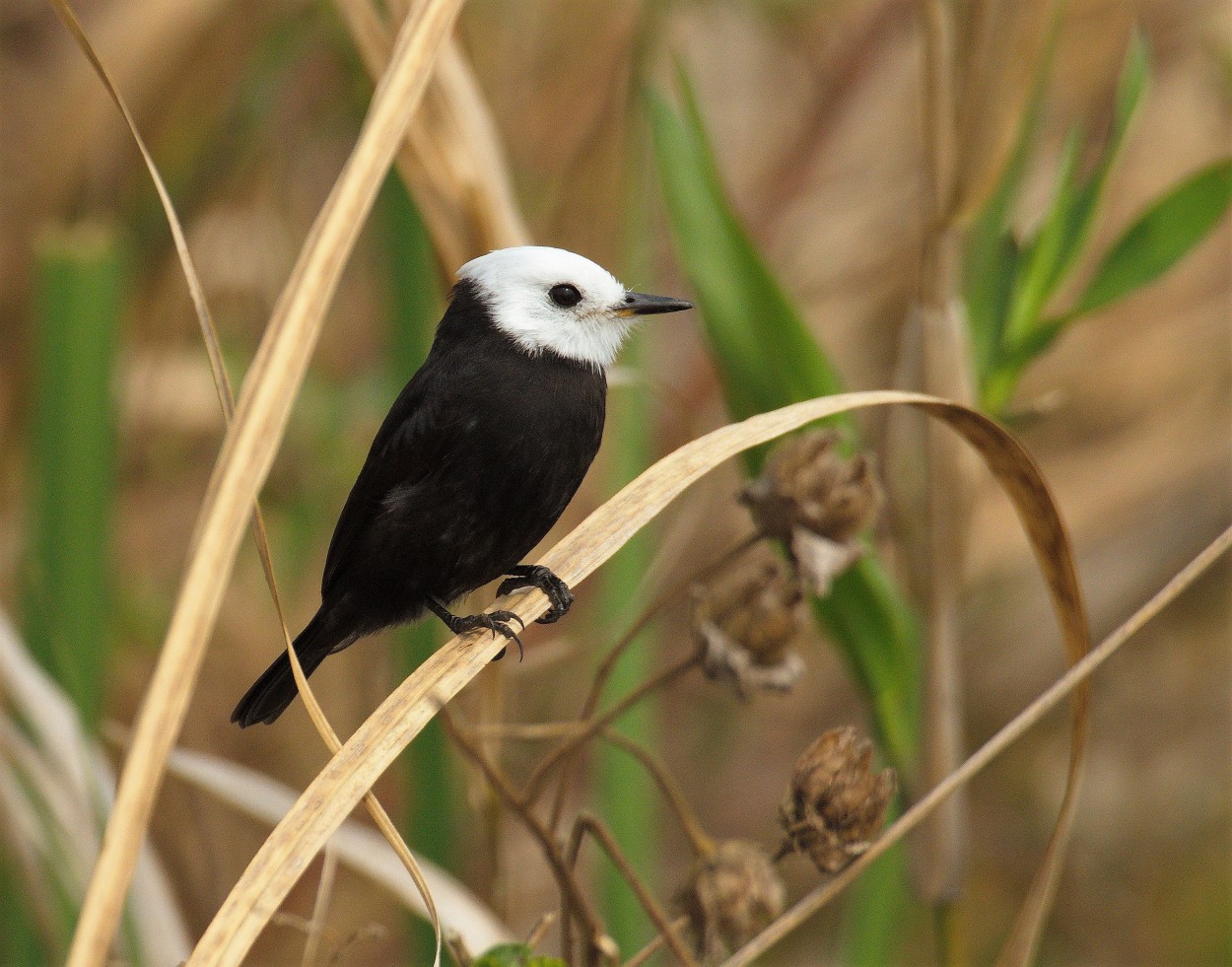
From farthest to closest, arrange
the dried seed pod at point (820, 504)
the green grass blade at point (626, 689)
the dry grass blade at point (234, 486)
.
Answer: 1. the green grass blade at point (626, 689)
2. the dried seed pod at point (820, 504)
3. the dry grass blade at point (234, 486)

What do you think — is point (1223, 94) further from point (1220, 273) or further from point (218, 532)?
point (218, 532)

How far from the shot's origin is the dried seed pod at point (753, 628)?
5.19 ft

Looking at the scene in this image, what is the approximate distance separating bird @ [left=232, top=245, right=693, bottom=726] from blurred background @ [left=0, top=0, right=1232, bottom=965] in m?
0.88

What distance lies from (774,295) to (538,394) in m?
0.34

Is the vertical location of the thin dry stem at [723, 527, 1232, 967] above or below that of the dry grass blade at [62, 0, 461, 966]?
below

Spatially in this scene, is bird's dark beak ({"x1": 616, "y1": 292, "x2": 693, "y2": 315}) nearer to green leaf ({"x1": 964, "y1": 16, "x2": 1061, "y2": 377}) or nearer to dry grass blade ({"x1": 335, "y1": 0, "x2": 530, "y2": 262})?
dry grass blade ({"x1": 335, "y1": 0, "x2": 530, "y2": 262})

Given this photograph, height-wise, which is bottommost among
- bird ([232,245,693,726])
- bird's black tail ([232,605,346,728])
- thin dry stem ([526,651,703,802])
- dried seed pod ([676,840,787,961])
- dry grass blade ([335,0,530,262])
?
dried seed pod ([676,840,787,961])

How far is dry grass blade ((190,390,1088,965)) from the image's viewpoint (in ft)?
2.88

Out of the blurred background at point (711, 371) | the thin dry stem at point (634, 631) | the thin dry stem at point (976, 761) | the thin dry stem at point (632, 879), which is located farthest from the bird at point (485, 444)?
the blurred background at point (711, 371)

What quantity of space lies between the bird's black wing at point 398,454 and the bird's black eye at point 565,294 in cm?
20

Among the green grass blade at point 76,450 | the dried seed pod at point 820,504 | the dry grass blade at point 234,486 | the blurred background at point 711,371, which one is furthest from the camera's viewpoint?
the blurred background at point 711,371

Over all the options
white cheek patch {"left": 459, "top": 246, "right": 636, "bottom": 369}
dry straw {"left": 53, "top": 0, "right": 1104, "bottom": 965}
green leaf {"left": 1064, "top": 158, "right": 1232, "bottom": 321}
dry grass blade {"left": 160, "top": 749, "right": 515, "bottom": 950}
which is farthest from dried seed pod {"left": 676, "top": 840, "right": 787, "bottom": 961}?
green leaf {"left": 1064, "top": 158, "right": 1232, "bottom": 321}

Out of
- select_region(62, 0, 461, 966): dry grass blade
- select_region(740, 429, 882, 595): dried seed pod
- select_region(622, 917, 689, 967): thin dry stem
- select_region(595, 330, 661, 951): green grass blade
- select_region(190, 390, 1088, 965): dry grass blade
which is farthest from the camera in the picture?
select_region(595, 330, 661, 951): green grass blade

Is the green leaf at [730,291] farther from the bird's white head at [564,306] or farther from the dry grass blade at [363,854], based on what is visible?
the dry grass blade at [363,854]
